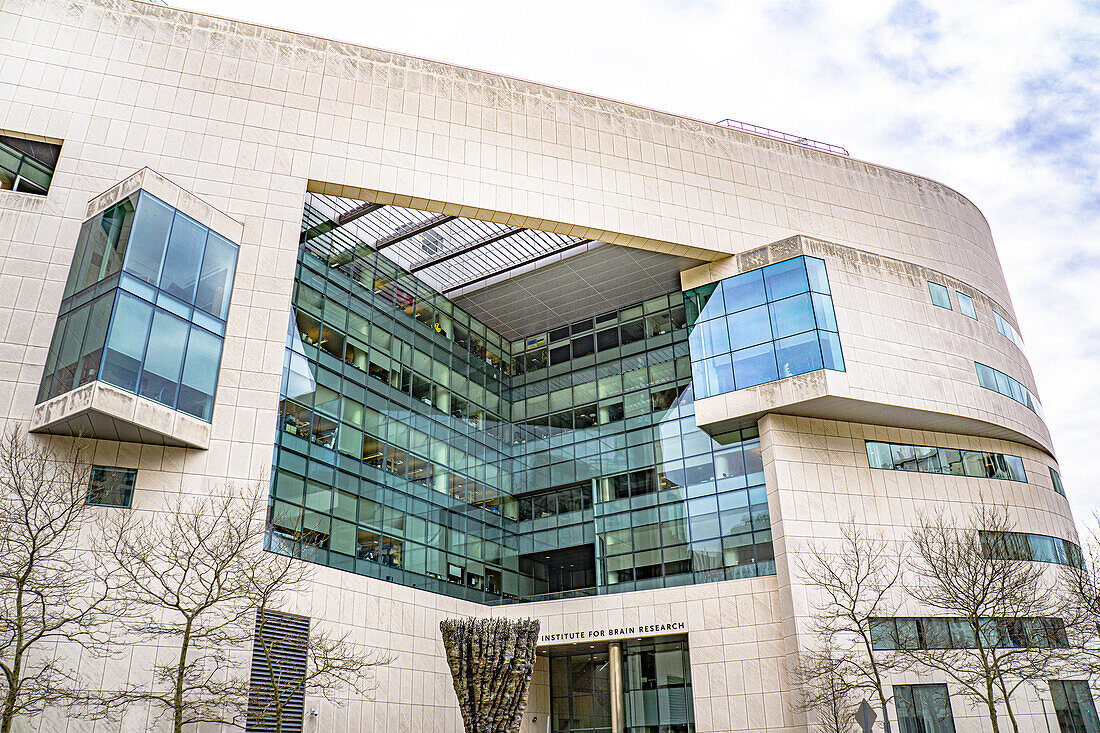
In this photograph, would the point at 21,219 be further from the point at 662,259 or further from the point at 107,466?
the point at 662,259

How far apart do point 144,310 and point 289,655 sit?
12774 millimetres

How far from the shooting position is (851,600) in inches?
1177

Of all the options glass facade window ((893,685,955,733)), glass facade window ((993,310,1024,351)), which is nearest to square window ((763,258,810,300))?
glass facade window ((993,310,1024,351))

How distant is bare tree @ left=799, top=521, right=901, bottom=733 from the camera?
2983cm

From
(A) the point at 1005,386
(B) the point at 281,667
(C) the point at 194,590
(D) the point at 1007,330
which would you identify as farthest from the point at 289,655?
(D) the point at 1007,330

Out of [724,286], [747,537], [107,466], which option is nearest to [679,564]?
[747,537]

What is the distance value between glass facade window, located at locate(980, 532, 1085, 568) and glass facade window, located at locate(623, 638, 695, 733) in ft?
46.9

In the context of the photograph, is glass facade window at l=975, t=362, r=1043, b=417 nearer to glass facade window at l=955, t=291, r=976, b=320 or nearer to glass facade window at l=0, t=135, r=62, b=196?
glass facade window at l=955, t=291, r=976, b=320

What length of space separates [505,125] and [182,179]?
→ 47.7 ft

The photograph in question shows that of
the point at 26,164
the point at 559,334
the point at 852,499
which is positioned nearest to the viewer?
the point at 26,164

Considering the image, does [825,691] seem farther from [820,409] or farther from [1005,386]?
[1005,386]

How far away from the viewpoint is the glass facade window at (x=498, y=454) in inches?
1332

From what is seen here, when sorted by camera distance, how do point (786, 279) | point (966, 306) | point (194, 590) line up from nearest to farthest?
point (194, 590)
point (786, 279)
point (966, 306)

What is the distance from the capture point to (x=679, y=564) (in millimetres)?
36906
